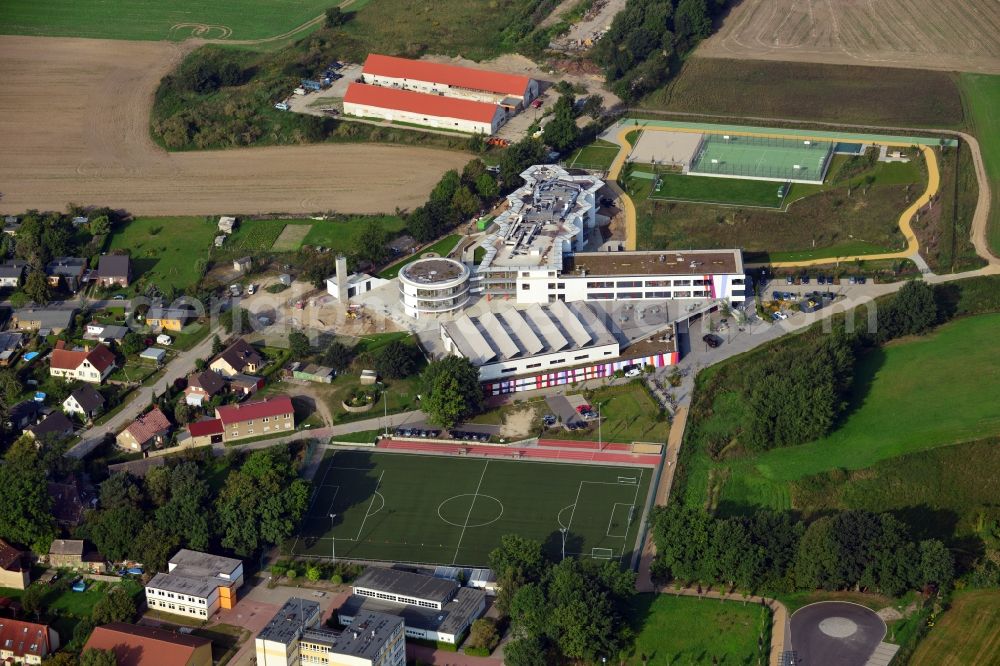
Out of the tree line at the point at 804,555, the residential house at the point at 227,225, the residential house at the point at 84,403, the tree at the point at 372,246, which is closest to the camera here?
the tree line at the point at 804,555

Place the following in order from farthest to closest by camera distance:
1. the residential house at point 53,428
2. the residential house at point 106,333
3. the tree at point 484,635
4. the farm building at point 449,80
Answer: the farm building at point 449,80 → the residential house at point 106,333 → the residential house at point 53,428 → the tree at point 484,635

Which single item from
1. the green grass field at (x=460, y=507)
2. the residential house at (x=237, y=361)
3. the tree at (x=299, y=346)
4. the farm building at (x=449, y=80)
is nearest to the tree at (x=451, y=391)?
the green grass field at (x=460, y=507)

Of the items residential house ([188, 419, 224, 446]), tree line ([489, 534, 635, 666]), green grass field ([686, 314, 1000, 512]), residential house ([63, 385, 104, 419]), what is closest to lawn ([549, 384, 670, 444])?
green grass field ([686, 314, 1000, 512])

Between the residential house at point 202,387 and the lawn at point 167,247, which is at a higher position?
the residential house at point 202,387

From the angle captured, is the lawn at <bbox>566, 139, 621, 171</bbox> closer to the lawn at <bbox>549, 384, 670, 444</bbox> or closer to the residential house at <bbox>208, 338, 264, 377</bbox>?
the lawn at <bbox>549, 384, 670, 444</bbox>

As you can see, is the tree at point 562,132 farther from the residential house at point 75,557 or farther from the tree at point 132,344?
the residential house at point 75,557

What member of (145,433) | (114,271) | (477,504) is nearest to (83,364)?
(145,433)

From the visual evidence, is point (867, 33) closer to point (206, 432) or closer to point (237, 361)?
point (237, 361)
